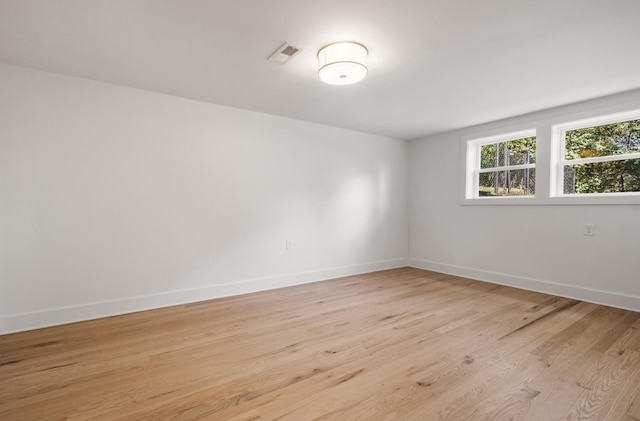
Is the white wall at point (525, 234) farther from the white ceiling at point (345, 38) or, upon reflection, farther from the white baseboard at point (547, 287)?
the white ceiling at point (345, 38)

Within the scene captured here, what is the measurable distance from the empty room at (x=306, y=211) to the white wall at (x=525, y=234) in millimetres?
26

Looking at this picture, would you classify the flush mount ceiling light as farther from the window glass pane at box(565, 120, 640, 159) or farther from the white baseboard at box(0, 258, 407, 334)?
the window glass pane at box(565, 120, 640, 159)

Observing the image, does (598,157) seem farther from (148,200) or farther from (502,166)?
(148,200)

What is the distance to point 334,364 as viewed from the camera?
1987 mm

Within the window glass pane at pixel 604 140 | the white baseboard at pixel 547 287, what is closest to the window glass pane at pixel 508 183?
the window glass pane at pixel 604 140

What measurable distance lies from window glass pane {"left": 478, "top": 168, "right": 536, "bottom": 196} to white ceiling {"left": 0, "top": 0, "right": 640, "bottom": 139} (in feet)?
3.17

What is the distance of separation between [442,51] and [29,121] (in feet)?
11.6

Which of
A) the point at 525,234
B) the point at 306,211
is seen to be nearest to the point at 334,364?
the point at 306,211

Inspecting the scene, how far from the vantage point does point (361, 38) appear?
208cm

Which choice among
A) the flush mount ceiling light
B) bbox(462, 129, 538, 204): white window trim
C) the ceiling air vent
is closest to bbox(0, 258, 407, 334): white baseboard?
bbox(462, 129, 538, 204): white window trim

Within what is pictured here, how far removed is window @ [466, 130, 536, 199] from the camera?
3.93 m

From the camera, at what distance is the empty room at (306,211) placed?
176cm

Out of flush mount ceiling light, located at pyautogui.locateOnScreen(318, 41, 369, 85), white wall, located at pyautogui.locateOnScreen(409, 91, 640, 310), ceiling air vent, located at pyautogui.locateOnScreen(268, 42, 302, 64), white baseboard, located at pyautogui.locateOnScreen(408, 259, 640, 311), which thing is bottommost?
white baseboard, located at pyautogui.locateOnScreen(408, 259, 640, 311)

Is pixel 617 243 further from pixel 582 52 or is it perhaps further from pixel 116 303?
pixel 116 303
